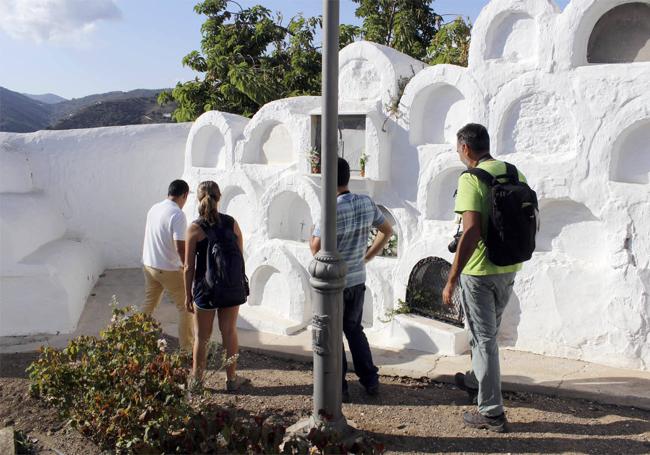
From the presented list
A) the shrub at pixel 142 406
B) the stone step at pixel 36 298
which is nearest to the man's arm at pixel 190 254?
the shrub at pixel 142 406

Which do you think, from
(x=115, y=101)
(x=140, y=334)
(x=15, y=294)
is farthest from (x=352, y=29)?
(x=140, y=334)

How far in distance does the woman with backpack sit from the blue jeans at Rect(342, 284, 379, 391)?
0.75 metres

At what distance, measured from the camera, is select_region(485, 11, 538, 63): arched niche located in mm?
5312

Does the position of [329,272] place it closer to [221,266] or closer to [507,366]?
[221,266]

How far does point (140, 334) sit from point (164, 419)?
0.78 metres

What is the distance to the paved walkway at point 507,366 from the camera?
4293mm

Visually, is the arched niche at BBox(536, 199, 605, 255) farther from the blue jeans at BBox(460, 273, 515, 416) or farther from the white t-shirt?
the white t-shirt

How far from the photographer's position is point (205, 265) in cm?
421

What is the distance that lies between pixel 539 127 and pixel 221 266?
3054 mm

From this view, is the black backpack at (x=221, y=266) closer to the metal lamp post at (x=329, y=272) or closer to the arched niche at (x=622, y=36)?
the metal lamp post at (x=329, y=272)

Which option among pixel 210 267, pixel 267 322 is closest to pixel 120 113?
pixel 267 322

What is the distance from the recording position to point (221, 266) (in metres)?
4.14

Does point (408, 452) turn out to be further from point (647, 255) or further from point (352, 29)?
point (352, 29)

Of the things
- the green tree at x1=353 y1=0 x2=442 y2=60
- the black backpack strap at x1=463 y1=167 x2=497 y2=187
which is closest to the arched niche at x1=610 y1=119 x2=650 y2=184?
the black backpack strap at x1=463 y1=167 x2=497 y2=187
